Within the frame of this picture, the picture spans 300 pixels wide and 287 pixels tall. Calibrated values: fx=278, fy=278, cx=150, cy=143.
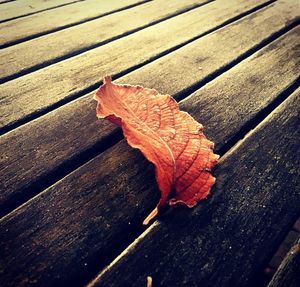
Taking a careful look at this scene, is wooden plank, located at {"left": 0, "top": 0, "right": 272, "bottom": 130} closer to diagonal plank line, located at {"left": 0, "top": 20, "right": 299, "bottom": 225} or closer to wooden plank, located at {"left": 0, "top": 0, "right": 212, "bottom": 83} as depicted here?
wooden plank, located at {"left": 0, "top": 0, "right": 212, "bottom": 83}

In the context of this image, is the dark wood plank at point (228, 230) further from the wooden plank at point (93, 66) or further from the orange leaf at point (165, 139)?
the wooden plank at point (93, 66)

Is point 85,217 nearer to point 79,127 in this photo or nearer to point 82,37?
point 79,127

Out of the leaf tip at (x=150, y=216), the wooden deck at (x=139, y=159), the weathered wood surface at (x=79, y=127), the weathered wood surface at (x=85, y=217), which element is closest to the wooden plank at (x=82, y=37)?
the wooden deck at (x=139, y=159)

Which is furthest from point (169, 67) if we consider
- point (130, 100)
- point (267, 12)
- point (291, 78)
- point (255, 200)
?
point (267, 12)

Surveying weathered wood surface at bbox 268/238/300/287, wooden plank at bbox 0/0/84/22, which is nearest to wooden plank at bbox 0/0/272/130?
wooden plank at bbox 0/0/84/22

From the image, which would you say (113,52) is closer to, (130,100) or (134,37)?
(134,37)

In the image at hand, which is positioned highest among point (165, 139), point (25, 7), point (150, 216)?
point (25, 7)

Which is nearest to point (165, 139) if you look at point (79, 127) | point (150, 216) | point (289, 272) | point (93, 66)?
point (150, 216)
